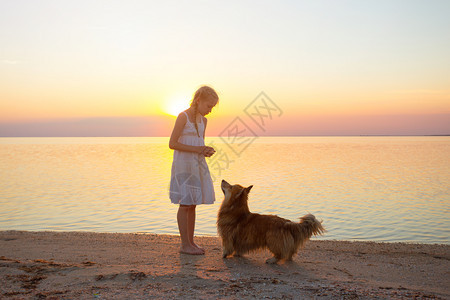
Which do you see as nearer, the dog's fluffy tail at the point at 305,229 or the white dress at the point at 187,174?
the dog's fluffy tail at the point at 305,229

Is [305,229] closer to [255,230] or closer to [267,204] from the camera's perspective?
[255,230]

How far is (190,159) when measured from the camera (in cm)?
521

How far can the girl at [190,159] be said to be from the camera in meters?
5.14

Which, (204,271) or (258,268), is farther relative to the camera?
(258,268)

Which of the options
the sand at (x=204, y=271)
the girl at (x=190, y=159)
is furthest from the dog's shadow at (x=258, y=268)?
the girl at (x=190, y=159)

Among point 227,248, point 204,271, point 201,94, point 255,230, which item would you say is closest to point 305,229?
point 255,230

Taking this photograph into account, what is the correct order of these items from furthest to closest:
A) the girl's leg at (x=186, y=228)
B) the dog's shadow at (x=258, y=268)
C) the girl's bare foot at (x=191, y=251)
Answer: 1. the girl's bare foot at (x=191, y=251)
2. the girl's leg at (x=186, y=228)
3. the dog's shadow at (x=258, y=268)

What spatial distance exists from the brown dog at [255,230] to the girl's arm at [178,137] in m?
0.70

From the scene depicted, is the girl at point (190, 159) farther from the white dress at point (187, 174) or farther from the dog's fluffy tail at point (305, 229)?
the dog's fluffy tail at point (305, 229)

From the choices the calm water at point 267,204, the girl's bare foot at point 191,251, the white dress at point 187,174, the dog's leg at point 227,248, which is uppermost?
the white dress at point 187,174

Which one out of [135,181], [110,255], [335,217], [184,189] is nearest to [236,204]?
[184,189]

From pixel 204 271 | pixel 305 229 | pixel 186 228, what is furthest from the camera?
pixel 186 228

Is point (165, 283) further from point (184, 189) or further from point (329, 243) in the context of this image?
point (329, 243)

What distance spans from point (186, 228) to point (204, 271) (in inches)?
40.9
